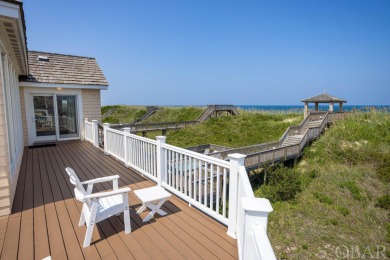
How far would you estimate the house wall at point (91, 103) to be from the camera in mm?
10016

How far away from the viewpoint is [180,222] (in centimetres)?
313

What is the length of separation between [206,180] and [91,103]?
29.4 ft

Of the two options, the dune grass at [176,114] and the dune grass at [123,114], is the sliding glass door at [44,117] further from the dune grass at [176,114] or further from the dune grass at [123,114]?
the dune grass at [123,114]

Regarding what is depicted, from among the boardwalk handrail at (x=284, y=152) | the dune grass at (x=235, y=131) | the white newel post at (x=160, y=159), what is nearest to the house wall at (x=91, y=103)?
the white newel post at (x=160, y=159)

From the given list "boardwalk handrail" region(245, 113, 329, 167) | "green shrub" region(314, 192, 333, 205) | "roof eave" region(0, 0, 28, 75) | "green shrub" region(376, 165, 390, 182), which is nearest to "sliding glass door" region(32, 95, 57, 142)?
"roof eave" region(0, 0, 28, 75)

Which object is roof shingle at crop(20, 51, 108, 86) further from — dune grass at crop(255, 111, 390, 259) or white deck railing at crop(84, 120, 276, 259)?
dune grass at crop(255, 111, 390, 259)

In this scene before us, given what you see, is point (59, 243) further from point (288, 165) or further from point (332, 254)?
point (288, 165)

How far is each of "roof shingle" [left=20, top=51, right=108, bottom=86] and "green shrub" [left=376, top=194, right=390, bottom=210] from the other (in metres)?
13.4

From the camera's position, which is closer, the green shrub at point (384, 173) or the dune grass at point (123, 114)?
the green shrub at point (384, 173)

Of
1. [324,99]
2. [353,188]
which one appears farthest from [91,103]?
[324,99]

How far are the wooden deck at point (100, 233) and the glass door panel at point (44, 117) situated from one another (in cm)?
559

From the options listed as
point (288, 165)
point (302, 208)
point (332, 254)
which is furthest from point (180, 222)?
point (288, 165)

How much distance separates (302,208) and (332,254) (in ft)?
10.4
